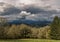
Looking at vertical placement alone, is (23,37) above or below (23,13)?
below

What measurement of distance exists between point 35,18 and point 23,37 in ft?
1.10

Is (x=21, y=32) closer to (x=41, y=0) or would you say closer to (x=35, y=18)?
(x=35, y=18)

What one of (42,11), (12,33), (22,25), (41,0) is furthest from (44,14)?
(12,33)

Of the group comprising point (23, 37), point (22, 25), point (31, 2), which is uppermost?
point (31, 2)

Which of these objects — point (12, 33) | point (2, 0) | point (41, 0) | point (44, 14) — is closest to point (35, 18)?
point (44, 14)

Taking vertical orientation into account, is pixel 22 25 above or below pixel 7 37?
above

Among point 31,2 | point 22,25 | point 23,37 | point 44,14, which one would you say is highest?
point 31,2

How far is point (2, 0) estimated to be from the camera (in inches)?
80.6

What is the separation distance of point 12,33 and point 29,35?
26 cm

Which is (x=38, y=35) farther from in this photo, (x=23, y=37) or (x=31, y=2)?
(x=31, y=2)

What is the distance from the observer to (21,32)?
6.63 feet

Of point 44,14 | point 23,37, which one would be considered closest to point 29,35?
point 23,37

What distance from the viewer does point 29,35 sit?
1.99 metres

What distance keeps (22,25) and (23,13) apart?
179 mm
